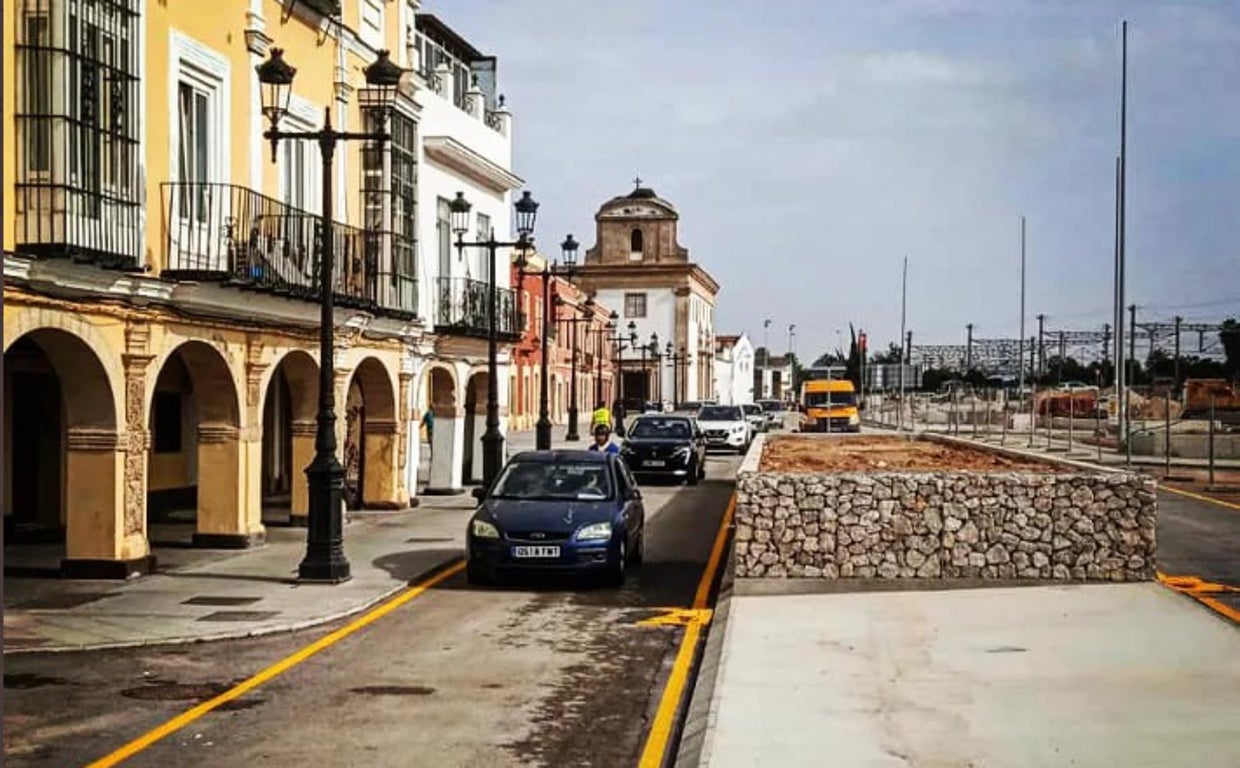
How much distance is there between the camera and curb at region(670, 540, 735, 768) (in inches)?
297

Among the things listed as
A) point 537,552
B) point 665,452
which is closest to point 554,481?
point 537,552

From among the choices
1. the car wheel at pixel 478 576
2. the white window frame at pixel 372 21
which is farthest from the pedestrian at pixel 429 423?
the car wheel at pixel 478 576

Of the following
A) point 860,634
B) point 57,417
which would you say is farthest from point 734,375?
point 860,634

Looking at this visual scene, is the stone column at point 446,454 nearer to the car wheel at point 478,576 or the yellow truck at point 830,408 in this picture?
the car wheel at point 478,576

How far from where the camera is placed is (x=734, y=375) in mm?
135000

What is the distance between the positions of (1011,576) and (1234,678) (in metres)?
4.63

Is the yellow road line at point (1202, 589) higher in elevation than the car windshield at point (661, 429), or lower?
lower

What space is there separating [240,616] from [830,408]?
4513cm

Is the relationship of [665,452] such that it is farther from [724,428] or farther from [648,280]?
[648,280]

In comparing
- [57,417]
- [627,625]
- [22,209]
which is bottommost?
[627,625]

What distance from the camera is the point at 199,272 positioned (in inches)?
640

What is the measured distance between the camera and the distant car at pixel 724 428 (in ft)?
154

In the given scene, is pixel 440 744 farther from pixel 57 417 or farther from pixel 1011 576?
pixel 57 417

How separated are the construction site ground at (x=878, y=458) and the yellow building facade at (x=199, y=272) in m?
6.58
